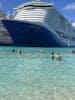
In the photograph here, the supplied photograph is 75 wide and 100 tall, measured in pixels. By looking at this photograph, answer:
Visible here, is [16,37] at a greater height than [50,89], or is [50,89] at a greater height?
[16,37]

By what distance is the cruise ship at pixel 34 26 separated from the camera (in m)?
72.8

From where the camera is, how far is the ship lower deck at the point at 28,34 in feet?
238

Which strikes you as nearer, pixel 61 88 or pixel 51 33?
pixel 61 88

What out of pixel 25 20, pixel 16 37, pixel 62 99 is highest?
pixel 25 20

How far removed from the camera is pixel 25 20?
246 ft

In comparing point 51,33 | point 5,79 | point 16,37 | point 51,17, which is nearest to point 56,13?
point 51,17

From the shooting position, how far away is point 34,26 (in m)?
72.8

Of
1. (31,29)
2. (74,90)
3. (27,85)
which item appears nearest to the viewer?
(74,90)

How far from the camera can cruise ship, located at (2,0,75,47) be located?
72.8 m

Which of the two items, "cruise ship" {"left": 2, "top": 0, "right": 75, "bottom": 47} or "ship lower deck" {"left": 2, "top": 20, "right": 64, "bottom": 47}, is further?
"cruise ship" {"left": 2, "top": 0, "right": 75, "bottom": 47}

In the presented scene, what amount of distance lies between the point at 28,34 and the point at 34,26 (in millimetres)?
2728

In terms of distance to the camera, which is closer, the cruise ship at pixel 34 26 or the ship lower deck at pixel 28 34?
the ship lower deck at pixel 28 34

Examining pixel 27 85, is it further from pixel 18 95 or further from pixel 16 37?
pixel 16 37

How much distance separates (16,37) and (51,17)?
1662 cm
